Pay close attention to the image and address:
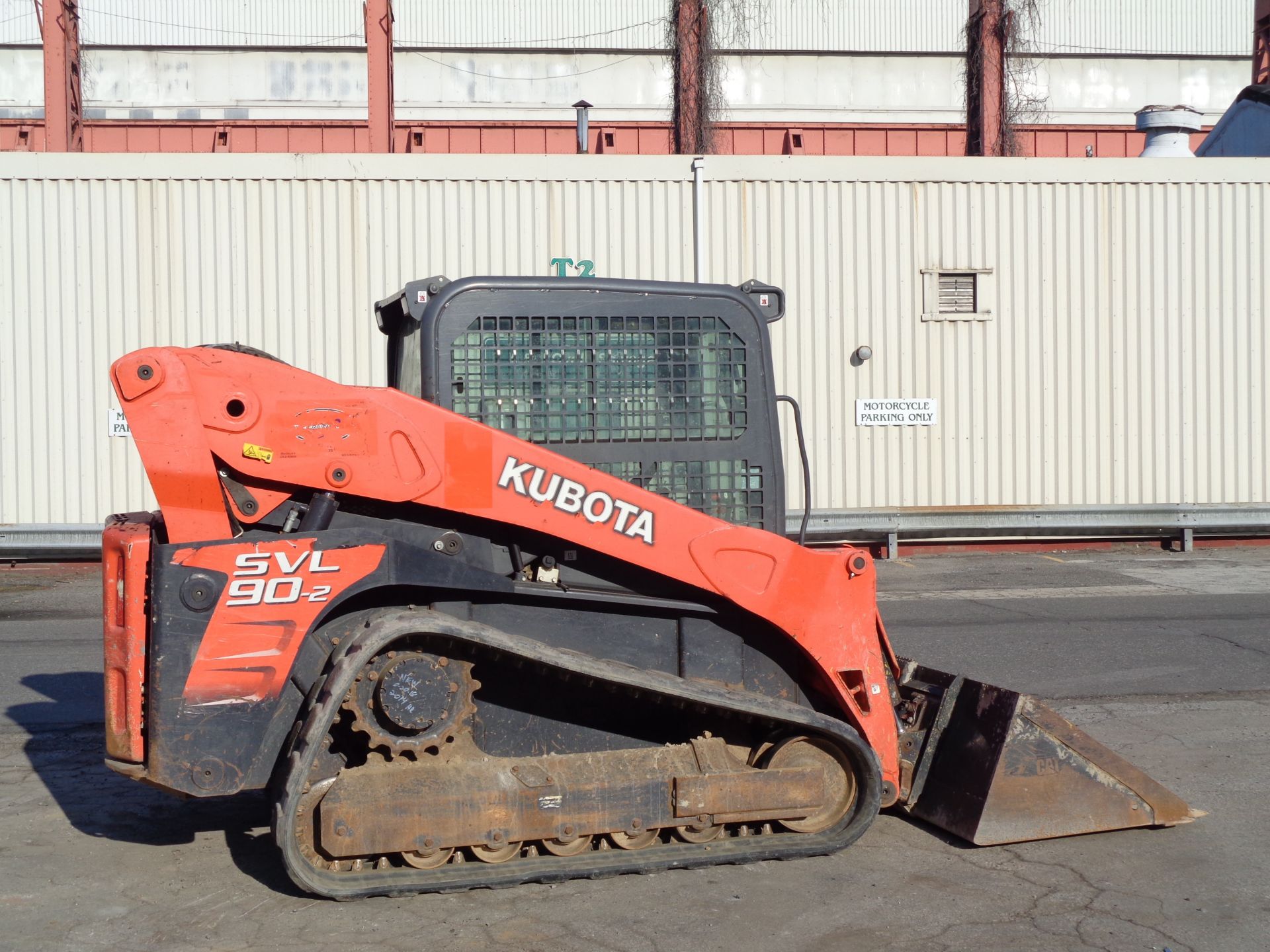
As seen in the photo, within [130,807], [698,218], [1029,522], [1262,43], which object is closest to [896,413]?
[1029,522]

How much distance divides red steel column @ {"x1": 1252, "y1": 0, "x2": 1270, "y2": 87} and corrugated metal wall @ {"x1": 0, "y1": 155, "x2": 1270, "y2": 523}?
8505 millimetres

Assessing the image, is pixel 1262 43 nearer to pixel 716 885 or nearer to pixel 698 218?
pixel 698 218

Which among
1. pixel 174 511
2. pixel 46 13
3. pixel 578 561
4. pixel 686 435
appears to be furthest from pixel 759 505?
pixel 46 13

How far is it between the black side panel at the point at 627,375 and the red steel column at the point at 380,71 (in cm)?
1307

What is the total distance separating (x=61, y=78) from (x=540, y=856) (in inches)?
597

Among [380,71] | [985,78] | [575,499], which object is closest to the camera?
[575,499]

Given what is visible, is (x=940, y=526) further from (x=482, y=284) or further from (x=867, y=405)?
(x=482, y=284)

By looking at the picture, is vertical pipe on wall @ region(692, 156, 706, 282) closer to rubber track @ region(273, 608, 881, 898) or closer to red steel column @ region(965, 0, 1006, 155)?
red steel column @ region(965, 0, 1006, 155)

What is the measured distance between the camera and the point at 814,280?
14.4 m

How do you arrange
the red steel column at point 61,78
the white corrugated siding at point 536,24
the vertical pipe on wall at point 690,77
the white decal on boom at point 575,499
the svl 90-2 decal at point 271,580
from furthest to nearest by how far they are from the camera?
the white corrugated siding at point 536,24
the vertical pipe on wall at point 690,77
the red steel column at point 61,78
the white decal on boom at point 575,499
the svl 90-2 decal at point 271,580

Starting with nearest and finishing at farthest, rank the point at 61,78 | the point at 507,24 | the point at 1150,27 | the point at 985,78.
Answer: the point at 61,78 → the point at 985,78 → the point at 507,24 → the point at 1150,27

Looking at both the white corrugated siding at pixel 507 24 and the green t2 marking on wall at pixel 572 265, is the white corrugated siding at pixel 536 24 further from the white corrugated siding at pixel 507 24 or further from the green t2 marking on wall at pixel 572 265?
the green t2 marking on wall at pixel 572 265

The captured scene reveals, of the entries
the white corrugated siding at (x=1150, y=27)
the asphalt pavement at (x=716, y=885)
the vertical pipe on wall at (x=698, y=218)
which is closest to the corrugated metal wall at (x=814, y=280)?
the vertical pipe on wall at (x=698, y=218)

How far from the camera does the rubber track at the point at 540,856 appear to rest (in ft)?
13.8
